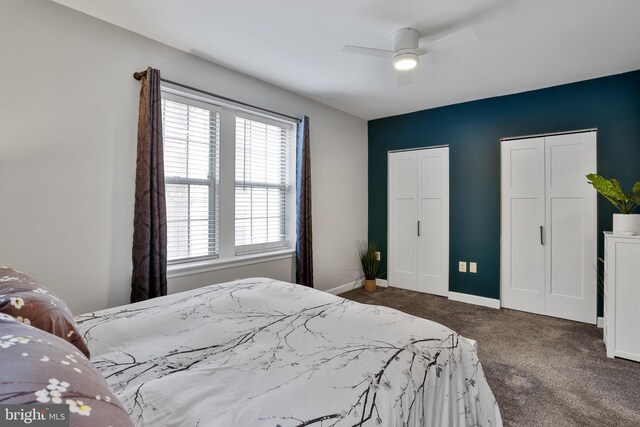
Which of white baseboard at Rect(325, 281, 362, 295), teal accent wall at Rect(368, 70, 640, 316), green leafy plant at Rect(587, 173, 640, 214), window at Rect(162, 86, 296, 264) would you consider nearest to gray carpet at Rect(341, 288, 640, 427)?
teal accent wall at Rect(368, 70, 640, 316)

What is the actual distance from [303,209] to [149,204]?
1658 mm

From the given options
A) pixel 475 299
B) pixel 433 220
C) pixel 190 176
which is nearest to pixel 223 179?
pixel 190 176

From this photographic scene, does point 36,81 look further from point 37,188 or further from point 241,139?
point 241,139

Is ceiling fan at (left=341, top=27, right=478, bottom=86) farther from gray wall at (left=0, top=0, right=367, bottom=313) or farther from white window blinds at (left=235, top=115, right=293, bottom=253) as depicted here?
gray wall at (left=0, top=0, right=367, bottom=313)

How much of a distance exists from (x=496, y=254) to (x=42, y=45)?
4639mm

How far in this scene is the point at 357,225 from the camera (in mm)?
4762

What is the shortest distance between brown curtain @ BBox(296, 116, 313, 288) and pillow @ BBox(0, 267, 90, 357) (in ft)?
8.51

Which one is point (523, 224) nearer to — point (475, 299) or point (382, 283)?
point (475, 299)

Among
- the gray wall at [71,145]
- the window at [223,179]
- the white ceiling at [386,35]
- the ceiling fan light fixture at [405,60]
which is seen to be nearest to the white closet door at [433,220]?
the white ceiling at [386,35]

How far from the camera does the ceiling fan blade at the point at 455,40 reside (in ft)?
6.61

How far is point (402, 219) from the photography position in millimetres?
4613

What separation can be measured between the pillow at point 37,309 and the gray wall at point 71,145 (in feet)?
3.80

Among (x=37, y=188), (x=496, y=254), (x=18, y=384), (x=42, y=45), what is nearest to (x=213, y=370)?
(x=18, y=384)
